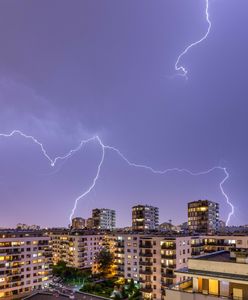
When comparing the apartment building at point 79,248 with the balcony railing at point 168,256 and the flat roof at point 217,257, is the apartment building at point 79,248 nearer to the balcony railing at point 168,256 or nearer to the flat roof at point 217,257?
the balcony railing at point 168,256

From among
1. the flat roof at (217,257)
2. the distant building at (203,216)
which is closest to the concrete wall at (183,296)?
the flat roof at (217,257)

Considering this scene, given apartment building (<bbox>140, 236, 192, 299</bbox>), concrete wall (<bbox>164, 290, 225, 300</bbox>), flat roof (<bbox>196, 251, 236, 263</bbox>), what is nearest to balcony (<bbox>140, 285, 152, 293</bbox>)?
apartment building (<bbox>140, 236, 192, 299</bbox>)

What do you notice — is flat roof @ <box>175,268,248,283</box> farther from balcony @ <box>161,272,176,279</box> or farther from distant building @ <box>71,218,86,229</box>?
distant building @ <box>71,218,86,229</box>

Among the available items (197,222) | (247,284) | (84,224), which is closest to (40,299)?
(247,284)

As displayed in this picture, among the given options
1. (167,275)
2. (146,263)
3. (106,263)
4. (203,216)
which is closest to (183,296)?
(167,275)

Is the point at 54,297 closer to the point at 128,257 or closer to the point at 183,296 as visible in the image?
the point at 183,296

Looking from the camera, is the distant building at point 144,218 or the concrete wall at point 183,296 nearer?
the concrete wall at point 183,296
